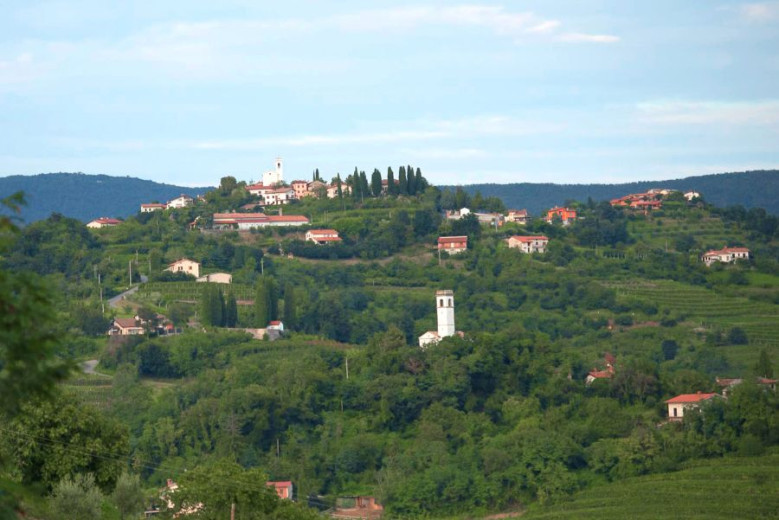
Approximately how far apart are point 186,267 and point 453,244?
19.0 m

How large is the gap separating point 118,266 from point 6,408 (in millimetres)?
73441

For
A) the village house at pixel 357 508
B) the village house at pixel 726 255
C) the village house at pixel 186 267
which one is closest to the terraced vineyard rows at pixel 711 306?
the village house at pixel 726 255

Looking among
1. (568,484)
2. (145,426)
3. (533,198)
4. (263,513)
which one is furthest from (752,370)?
(533,198)

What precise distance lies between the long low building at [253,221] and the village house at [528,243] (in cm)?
1529

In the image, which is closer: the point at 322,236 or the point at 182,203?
the point at 322,236

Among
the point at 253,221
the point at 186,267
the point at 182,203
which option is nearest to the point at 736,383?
the point at 186,267

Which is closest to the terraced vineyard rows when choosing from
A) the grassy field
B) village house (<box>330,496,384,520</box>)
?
the grassy field

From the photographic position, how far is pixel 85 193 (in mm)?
162375

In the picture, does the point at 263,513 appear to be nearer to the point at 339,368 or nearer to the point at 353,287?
the point at 339,368

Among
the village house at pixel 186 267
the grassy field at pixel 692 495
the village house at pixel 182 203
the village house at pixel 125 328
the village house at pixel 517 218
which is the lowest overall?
the grassy field at pixel 692 495

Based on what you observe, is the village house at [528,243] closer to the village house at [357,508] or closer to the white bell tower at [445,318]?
the white bell tower at [445,318]

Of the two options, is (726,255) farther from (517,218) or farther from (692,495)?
(692,495)

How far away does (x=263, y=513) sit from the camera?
32.1 metres

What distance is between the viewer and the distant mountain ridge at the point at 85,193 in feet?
511
